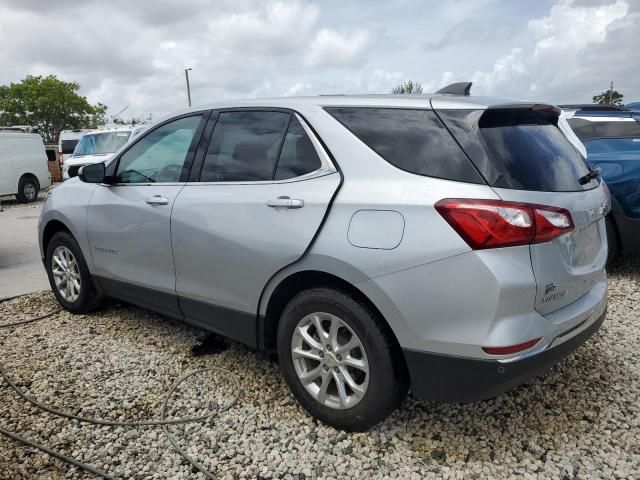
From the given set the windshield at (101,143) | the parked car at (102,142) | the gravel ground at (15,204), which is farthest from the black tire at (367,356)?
the windshield at (101,143)

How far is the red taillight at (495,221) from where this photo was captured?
212cm

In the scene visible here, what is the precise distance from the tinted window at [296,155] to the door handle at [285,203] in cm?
14

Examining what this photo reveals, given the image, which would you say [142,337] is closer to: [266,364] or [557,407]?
[266,364]

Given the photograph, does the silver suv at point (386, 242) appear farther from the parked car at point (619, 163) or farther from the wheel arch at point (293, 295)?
the parked car at point (619, 163)

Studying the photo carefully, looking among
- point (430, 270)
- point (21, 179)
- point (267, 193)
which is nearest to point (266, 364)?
point (267, 193)

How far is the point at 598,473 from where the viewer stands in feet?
7.66

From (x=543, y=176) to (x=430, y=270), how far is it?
723 mm

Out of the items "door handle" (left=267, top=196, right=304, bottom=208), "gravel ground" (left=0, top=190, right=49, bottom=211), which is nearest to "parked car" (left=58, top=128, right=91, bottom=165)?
"gravel ground" (left=0, top=190, right=49, bottom=211)

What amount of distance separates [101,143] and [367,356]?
1522 centimetres

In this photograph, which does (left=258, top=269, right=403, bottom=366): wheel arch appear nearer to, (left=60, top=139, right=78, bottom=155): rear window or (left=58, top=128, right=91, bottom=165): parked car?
(left=58, top=128, right=91, bottom=165): parked car

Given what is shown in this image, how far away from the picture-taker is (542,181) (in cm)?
234

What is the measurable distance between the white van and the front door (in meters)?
12.0

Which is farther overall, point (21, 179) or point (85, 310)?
point (21, 179)

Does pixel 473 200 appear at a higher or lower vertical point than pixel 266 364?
higher
